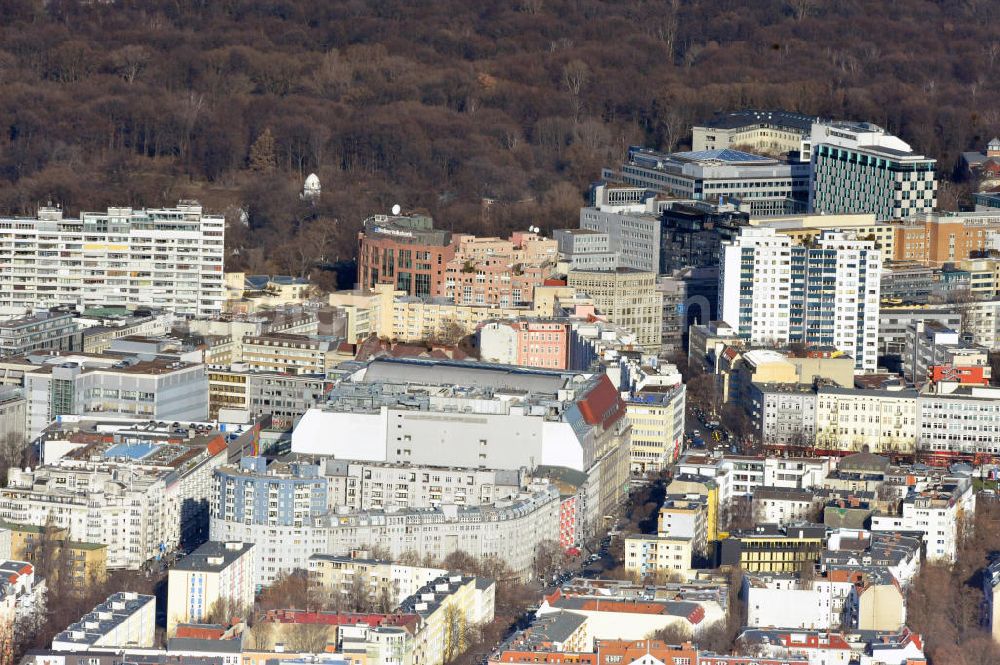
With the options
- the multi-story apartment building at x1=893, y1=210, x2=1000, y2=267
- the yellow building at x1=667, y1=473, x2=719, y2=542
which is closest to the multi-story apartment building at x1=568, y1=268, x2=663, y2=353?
the multi-story apartment building at x1=893, y1=210, x2=1000, y2=267

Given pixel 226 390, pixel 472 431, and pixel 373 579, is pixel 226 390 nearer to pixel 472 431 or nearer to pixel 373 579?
pixel 472 431

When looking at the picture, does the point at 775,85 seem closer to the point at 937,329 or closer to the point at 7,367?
the point at 937,329

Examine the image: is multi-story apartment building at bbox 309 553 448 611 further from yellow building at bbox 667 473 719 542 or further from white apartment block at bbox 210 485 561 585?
yellow building at bbox 667 473 719 542

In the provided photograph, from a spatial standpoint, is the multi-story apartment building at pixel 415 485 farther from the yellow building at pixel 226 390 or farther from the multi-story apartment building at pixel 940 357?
the multi-story apartment building at pixel 940 357

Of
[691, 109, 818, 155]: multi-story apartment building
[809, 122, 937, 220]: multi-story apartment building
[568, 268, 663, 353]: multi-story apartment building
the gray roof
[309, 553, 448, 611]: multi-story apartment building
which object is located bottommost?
[309, 553, 448, 611]: multi-story apartment building

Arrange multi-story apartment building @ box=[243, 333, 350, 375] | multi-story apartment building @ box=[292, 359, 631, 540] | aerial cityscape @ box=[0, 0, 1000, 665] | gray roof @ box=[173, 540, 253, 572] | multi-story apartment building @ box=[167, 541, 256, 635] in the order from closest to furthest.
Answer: multi-story apartment building @ box=[167, 541, 256, 635] → gray roof @ box=[173, 540, 253, 572] → aerial cityscape @ box=[0, 0, 1000, 665] → multi-story apartment building @ box=[292, 359, 631, 540] → multi-story apartment building @ box=[243, 333, 350, 375]

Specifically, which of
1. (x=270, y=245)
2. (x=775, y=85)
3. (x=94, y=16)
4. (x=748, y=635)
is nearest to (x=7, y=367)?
(x=270, y=245)

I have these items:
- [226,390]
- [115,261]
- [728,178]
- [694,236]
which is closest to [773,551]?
[226,390]

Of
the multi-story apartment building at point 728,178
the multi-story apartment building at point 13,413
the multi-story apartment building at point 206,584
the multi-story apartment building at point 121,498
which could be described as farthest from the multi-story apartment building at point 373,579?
the multi-story apartment building at point 728,178
